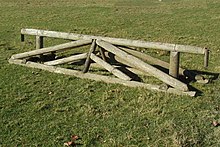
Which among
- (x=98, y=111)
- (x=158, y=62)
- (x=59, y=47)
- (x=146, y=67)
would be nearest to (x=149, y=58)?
(x=158, y=62)

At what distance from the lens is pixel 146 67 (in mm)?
8461

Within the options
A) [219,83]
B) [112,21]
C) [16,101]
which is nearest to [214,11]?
[112,21]

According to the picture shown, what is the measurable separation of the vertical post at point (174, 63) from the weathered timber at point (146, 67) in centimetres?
28

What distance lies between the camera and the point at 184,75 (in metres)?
9.02

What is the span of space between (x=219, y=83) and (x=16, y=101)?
491 cm

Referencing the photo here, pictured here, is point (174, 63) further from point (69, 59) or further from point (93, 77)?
point (69, 59)

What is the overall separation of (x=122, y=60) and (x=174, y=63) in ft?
5.70

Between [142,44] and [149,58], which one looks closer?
[142,44]

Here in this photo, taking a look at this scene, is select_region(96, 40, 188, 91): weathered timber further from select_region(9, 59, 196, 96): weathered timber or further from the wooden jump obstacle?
select_region(9, 59, 196, 96): weathered timber

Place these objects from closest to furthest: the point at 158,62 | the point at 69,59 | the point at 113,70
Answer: the point at 113,70 < the point at 158,62 < the point at 69,59

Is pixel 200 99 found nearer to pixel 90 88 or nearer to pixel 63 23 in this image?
pixel 90 88

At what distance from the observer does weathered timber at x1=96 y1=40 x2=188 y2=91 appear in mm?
7984

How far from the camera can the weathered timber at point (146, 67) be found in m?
7.98

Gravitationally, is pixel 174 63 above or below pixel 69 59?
above
